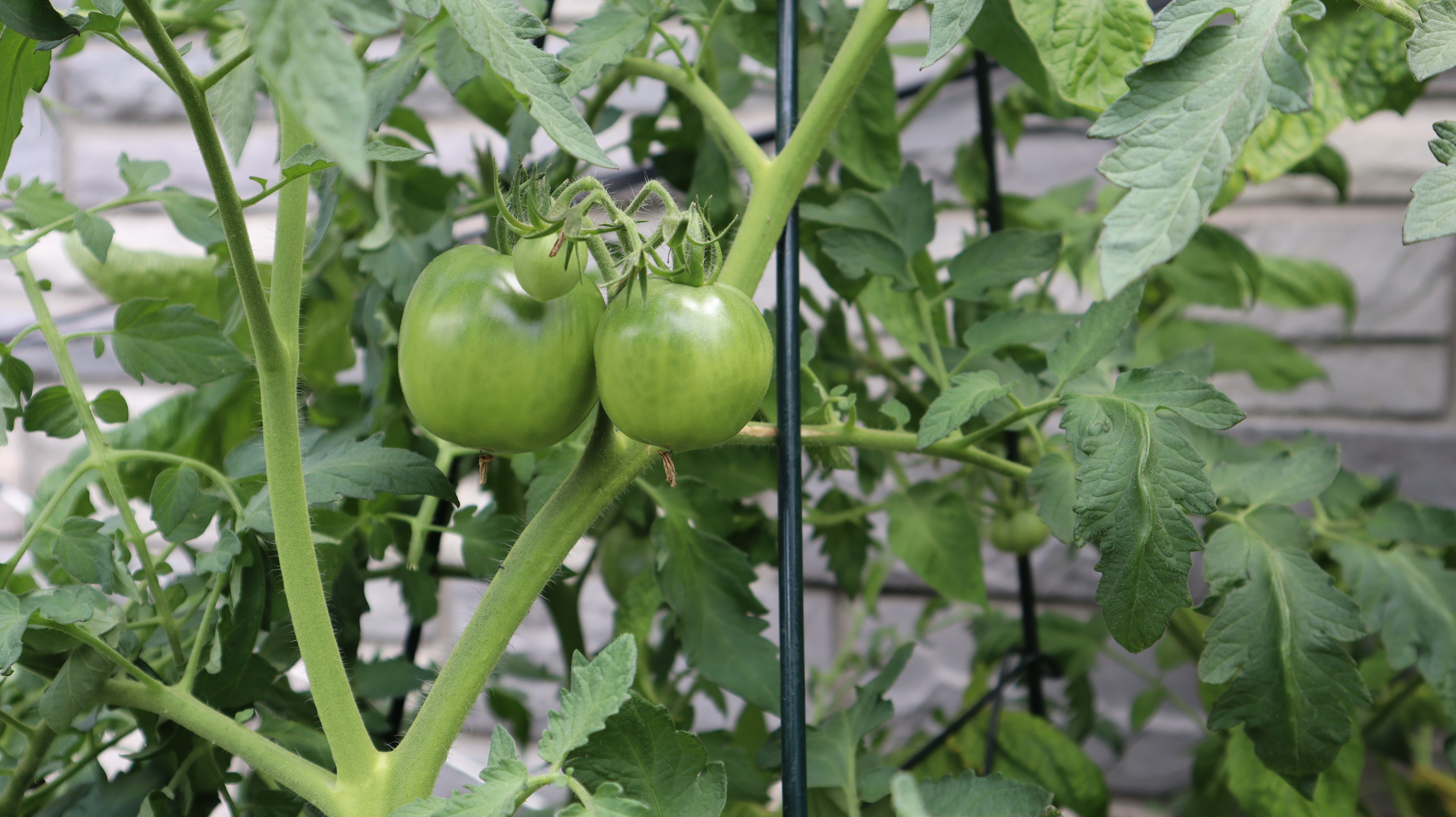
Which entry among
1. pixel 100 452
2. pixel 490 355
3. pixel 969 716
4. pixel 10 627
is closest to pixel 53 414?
pixel 100 452

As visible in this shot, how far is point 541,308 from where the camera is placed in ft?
0.88

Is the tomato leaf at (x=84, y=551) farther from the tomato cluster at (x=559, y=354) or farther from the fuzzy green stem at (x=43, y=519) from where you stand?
the tomato cluster at (x=559, y=354)

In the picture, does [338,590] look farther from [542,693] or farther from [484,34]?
[542,693]

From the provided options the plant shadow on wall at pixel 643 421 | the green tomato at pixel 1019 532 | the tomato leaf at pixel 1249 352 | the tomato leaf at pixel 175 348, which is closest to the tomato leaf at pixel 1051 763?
the plant shadow on wall at pixel 643 421

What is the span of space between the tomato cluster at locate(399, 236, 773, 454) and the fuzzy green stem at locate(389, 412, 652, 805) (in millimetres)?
32

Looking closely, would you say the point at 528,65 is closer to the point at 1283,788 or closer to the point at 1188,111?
the point at 1188,111

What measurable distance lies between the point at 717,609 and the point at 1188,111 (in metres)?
0.28

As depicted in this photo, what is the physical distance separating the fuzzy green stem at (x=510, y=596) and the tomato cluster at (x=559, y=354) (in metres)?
0.03

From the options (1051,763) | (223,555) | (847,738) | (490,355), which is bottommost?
(1051,763)

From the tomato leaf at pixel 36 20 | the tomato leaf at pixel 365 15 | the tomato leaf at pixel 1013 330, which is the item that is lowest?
the tomato leaf at pixel 1013 330

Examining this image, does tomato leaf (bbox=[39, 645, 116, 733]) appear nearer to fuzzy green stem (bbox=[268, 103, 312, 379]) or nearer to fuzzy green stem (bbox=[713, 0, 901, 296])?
fuzzy green stem (bbox=[268, 103, 312, 379])

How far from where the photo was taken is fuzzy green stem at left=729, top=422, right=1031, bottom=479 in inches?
13.8

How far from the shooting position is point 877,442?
0.38m

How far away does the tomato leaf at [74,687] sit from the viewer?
314 millimetres
